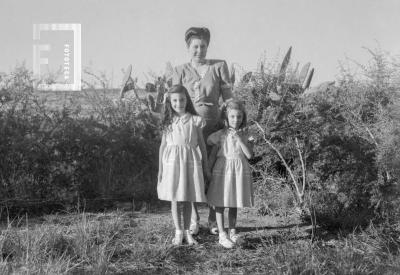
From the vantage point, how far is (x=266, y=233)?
521 cm

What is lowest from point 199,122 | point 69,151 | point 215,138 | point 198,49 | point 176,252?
point 176,252

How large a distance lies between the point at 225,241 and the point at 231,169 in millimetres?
651

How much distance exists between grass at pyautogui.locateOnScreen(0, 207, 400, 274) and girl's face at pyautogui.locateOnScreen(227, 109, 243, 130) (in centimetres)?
105

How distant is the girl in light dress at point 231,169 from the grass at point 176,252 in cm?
34

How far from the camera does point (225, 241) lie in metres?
4.68

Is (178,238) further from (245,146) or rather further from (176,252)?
(245,146)

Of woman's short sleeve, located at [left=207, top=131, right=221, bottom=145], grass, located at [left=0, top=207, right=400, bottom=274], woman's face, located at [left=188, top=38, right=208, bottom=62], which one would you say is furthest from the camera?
woman's face, located at [left=188, top=38, right=208, bottom=62]

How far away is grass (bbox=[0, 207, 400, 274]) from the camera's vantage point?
404cm

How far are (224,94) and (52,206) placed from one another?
8.97 ft

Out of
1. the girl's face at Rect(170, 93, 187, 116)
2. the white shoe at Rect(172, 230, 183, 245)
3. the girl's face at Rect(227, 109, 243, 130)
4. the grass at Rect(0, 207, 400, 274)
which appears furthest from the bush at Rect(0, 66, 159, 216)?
the girl's face at Rect(227, 109, 243, 130)

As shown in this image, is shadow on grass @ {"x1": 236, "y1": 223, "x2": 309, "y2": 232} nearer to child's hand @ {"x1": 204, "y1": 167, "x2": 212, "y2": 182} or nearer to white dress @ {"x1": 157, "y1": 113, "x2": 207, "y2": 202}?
child's hand @ {"x1": 204, "y1": 167, "x2": 212, "y2": 182}

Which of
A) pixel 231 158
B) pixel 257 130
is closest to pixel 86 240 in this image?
pixel 231 158

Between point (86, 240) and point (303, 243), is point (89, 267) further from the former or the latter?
point (303, 243)

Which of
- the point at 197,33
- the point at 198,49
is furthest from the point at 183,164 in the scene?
the point at 197,33
